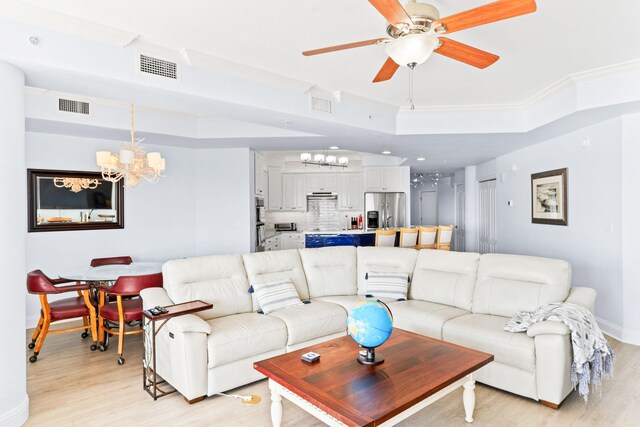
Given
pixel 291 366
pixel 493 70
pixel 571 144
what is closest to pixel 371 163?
pixel 571 144

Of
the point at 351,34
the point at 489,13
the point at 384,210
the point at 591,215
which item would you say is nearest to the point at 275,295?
the point at 351,34

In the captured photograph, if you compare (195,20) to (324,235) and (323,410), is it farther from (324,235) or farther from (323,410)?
(324,235)

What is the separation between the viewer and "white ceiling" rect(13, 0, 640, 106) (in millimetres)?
2568

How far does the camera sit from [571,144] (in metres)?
4.96

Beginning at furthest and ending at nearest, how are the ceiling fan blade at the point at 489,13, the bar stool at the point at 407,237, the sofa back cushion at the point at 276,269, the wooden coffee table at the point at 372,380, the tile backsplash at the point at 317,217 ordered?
the tile backsplash at the point at 317,217
the bar stool at the point at 407,237
the sofa back cushion at the point at 276,269
the wooden coffee table at the point at 372,380
the ceiling fan blade at the point at 489,13

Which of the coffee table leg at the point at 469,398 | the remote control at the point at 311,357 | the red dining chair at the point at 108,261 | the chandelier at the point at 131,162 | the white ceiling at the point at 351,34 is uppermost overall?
the white ceiling at the point at 351,34

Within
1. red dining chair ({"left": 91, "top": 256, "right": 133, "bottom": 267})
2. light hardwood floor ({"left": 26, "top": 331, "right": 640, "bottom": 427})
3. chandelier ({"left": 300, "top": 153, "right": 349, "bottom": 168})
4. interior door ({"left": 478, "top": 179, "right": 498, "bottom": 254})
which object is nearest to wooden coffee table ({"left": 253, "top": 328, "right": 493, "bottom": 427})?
light hardwood floor ({"left": 26, "top": 331, "right": 640, "bottom": 427})

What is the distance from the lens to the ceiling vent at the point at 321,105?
14.0 ft

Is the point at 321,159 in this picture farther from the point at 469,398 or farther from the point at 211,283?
the point at 469,398

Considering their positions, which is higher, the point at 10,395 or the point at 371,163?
the point at 371,163

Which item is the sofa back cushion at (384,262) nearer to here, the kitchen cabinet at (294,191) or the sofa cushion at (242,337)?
the sofa cushion at (242,337)

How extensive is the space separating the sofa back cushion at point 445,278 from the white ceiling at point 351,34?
1.87 metres

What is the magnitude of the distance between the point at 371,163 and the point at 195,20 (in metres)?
6.41

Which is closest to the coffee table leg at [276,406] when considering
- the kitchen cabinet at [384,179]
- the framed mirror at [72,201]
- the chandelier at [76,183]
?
the framed mirror at [72,201]
